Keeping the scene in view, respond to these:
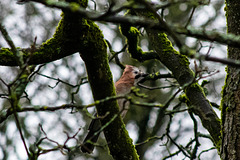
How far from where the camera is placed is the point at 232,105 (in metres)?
3.64

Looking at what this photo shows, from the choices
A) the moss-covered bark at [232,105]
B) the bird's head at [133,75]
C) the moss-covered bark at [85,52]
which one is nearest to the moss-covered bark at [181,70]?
the moss-covered bark at [232,105]

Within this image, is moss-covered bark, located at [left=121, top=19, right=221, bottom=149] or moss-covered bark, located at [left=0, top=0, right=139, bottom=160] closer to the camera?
moss-covered bark, located at [left=0, top=0, right=139, bottom=160]

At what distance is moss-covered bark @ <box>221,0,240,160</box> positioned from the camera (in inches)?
139

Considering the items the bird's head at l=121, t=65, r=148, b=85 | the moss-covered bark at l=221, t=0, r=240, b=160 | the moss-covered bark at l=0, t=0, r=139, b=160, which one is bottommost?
the moss-covered bark at l=221, t=0, r=240, b=160

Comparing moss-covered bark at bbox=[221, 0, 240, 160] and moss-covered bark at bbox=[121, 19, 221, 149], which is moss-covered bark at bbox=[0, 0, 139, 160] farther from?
moss-covered bark at bbox=[221, 0, 240, 160]

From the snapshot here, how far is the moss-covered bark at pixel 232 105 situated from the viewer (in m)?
3.52

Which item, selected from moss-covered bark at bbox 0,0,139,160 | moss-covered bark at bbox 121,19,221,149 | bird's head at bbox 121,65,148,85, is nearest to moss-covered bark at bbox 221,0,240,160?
moss-covered bark at bbox 121,19,221,149

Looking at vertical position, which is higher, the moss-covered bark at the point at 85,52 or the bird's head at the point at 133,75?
the bird's head at the point at 133,75

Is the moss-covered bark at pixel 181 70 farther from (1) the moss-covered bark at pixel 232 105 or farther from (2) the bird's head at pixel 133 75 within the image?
(2) the bird's head at pixel 133 75

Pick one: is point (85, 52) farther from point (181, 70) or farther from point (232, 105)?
point (232, 105)

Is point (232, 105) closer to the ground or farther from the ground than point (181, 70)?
closer to the ground

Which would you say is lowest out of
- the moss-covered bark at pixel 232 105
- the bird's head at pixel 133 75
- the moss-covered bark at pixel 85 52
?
the moss-covered bark at pixel 232 105

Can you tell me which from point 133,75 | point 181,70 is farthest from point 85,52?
point 133,75

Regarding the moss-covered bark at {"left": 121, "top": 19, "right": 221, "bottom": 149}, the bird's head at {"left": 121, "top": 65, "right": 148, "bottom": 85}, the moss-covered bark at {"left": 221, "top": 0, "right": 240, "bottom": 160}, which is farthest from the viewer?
the bird's head at {"left": 121, "top": 65, "right": 148, "bottom": 85}
